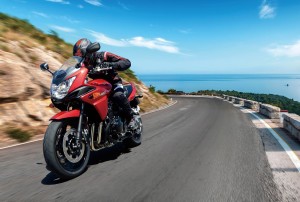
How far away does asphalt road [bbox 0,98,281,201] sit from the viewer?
381cm

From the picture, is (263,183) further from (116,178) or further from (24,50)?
(24,50)

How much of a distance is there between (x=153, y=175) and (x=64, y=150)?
1459 mm

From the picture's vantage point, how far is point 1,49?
36.5ft

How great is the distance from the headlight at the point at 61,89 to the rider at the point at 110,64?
2.61 feet

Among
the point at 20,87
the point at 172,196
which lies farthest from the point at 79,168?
the point at 20,87

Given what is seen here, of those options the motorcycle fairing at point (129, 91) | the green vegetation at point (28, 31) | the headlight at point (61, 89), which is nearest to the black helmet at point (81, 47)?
the headlight at point (61, 89)

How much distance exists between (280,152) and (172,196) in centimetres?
381

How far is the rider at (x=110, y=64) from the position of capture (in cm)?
518

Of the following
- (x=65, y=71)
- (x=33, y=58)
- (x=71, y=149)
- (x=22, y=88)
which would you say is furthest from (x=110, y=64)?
(x=33, y=58)

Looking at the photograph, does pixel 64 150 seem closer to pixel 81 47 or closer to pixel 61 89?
pixel 61 89

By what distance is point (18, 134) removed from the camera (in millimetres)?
7758

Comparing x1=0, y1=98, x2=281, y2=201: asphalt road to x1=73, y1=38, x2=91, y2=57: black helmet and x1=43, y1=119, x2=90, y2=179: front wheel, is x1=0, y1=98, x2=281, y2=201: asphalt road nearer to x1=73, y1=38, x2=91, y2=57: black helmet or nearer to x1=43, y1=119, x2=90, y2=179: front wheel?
x1=43, y1=119, x2=90, y2=179: front wheel

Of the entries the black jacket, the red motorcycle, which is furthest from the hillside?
the red motorcycle

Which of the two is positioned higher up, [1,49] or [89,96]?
[1,49]
